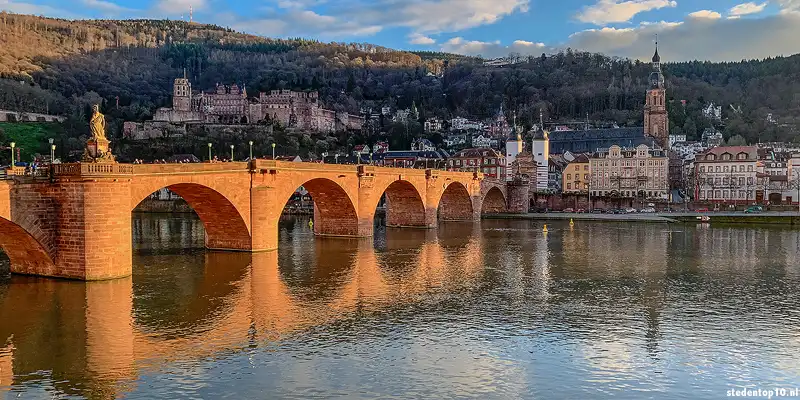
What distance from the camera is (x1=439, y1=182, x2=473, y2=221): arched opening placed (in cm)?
7034

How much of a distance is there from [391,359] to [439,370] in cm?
146

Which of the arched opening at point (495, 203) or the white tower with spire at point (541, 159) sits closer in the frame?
the arched opening at point (495, 203)

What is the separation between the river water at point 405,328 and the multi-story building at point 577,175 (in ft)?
198

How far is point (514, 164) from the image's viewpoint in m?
95.3

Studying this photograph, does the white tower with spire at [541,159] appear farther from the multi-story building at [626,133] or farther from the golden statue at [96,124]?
the golden statue at [96,124]

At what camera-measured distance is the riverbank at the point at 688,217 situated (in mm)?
63312

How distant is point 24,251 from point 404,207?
35506mm

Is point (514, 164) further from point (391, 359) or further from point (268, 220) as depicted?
point (391, 359)

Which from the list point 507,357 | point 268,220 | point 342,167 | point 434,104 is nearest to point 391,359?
point 507,357

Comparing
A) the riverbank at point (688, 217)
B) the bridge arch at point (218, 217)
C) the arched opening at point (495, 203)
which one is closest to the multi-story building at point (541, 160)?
the arched opening at point (495, 203)

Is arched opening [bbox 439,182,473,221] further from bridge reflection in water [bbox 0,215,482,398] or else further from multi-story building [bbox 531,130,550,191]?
multi-story building [bbox 531,130,550,191]

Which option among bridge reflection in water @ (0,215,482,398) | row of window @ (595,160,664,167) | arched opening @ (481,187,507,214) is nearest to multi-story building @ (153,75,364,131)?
row of window @ (595,160,664,167)

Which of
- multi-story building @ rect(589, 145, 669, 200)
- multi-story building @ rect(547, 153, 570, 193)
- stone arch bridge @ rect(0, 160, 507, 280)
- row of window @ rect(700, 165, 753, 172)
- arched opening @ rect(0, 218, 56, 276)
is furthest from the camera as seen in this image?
multi-story building @ rect(547, 153, 570, 193)

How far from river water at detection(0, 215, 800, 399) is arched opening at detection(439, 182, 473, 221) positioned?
3267 cm
